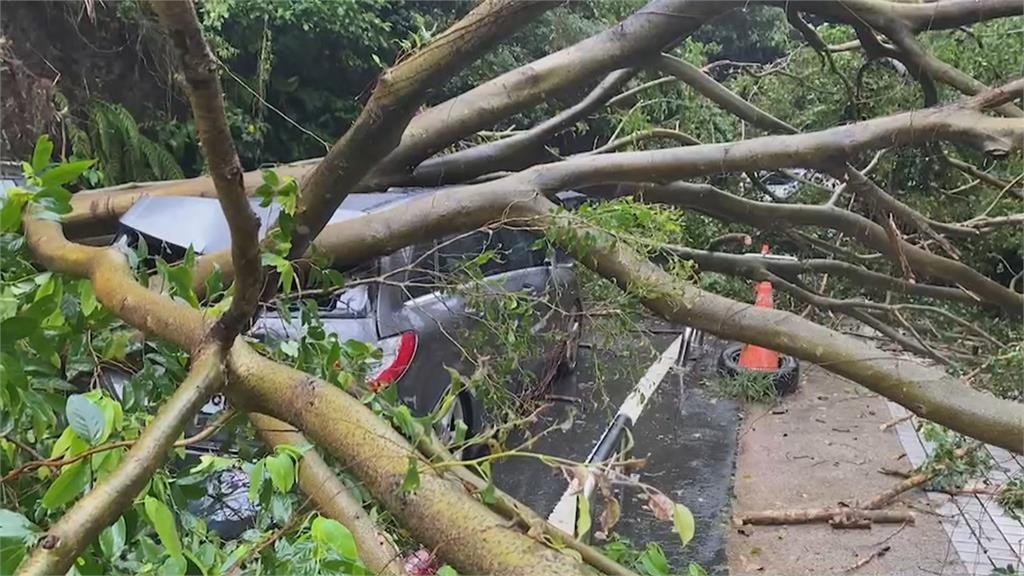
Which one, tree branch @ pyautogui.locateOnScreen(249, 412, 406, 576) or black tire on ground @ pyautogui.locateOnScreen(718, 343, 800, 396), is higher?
tree branch @ pyautogui.locateOnScreen(249, 412, 406, 576)

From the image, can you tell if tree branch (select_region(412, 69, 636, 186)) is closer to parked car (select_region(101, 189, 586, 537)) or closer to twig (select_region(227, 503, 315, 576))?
parked car (select_region(101, 189, 586, 537))

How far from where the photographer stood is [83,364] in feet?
7.13

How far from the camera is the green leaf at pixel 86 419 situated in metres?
1.33

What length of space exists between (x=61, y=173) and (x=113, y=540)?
0.76 metres

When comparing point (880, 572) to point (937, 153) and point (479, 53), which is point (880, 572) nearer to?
point (937, 153)

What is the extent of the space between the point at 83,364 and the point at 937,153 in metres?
4.26

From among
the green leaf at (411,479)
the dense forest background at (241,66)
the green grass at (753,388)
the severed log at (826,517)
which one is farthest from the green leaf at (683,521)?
the green grass at (753,388)

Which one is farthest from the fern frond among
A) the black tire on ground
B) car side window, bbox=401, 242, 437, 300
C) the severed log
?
the severed log

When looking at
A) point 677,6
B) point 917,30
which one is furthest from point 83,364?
point 917,30

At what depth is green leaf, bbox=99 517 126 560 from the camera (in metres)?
1.32

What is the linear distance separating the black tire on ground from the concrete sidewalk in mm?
119

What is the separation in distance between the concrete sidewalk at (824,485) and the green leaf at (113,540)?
3.84 m

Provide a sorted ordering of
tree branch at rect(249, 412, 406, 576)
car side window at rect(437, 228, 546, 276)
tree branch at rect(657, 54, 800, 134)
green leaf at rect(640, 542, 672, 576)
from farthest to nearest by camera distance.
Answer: tree branch at rect(657, 54, 800, 134) < car side window at rect(437, 228, 546, 276) < green leaf at rect(640, 542, 672, 576) < tree branch at rect(249, 412, 406, 576)

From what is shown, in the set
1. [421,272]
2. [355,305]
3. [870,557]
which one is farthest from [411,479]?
[870,557]
